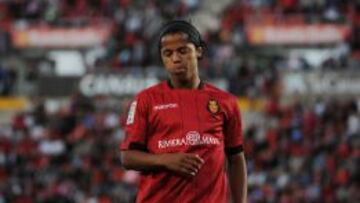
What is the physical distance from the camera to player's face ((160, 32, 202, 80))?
4.32m

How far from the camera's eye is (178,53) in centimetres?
432

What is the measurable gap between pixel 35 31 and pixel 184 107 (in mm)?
21820

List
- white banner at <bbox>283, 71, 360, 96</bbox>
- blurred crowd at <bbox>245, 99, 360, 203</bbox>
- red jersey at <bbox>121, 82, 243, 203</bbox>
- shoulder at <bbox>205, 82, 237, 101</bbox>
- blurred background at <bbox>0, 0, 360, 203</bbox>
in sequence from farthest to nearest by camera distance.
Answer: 1. white banner at <bbox>283, 71, 360, 96</bbox>
2. blurred background at <bbox>0, 0, 360, 203</bbox>
3. blurred crowd at <bbox>245, 99, 360, 203</bbox>
4. shoulder at <bbox>205, 82, 237, 101</bbox>
5. red jersey at <bbox>121, 82, 243, 203</bbox>

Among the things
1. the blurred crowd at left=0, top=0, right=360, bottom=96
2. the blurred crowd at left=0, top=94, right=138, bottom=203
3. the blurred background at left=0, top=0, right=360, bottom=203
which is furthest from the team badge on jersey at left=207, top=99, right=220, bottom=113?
the blurred crowd at left=0, top=0, right=360, bottom=96

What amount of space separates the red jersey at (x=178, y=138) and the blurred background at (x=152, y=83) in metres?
10.3

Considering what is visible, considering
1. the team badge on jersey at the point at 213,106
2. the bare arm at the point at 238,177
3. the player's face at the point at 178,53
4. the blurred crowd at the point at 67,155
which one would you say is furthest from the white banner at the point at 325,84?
the player's face at the point at 178,53

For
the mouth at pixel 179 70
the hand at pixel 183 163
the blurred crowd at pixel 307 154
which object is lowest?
the blurred crowd at pixel 307 154

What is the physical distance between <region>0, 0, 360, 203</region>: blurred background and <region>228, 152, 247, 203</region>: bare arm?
10.1 metres

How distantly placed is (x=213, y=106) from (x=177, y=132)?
0.67 feet

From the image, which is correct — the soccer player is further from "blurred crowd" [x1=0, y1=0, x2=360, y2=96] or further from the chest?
"blurred crowd" [x1=0, y1=0, x2=360, y2=96]

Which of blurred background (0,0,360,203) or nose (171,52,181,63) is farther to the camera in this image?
blurred background (0,0,360,203)

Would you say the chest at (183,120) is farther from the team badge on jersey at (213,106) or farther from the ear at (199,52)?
the ear at (199,52)

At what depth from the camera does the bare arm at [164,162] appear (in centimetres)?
425

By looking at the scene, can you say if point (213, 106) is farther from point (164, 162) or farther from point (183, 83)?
point (164, 162)
